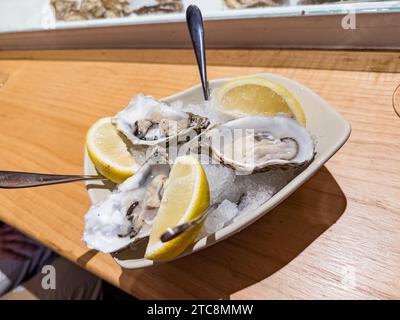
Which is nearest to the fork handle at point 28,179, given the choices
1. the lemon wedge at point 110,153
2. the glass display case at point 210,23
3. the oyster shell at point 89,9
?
the lemon wedge at point 110,153

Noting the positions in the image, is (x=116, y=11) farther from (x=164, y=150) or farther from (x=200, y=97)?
(x=164, y=150)

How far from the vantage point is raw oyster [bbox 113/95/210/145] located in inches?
24.0

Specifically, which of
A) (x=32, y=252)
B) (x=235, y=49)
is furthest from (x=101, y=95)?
(x=32, y=252)

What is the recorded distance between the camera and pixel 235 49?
101 centimetres

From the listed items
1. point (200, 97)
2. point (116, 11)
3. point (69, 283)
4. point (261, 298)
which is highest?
point (116, 11)

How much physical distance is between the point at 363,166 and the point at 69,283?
0.87m

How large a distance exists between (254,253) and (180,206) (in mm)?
166

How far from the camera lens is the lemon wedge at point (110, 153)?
61cm

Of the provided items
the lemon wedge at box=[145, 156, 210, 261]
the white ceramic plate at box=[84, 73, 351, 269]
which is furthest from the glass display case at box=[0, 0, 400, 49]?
the lemon wedge at box=[145, 156, 210, 261]

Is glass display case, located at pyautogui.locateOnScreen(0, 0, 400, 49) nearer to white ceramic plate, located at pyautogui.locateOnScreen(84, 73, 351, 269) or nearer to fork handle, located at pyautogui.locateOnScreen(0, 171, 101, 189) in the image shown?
white ceramic plate, located at pyautogui.locateOnScreen(84, 73, 351, 269)

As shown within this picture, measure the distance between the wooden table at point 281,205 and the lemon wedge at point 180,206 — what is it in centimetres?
13

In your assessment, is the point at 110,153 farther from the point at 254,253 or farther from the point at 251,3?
the point at 251,3

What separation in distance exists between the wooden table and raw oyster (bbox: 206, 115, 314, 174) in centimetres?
12

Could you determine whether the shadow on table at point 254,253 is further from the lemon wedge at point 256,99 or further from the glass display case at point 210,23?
the glass display case at point 210,23
